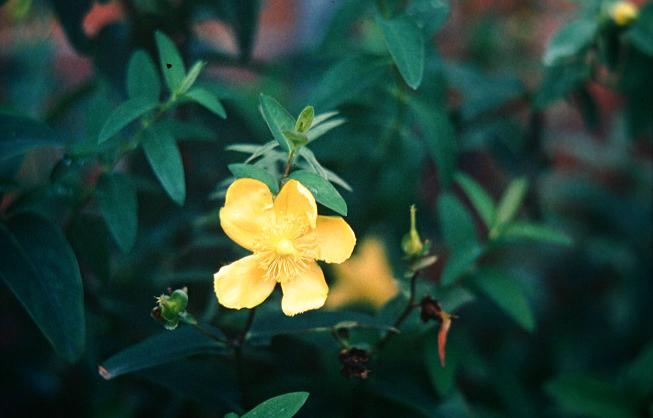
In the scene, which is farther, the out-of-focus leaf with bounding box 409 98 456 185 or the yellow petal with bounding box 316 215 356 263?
the out-of-focus leaf with bounding box 409 98 456 185

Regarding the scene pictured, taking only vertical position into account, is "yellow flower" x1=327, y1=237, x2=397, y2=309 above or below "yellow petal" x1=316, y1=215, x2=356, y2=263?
below

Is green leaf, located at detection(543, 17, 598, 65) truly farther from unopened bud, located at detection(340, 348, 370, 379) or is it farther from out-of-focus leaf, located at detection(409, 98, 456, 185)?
unopened bud, located at detection(340, 348, 370, 379)

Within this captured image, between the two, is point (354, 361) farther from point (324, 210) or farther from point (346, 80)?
point (346, 80)

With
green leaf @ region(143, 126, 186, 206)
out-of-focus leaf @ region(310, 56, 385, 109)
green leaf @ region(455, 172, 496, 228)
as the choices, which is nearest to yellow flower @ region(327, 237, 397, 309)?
green leaf @ region(455, 172, 496, 228)

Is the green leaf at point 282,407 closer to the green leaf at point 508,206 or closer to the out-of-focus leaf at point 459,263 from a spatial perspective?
the out-of-focus leaf at point 459,263

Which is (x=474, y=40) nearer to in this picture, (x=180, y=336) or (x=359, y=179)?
(x=359, y=179)

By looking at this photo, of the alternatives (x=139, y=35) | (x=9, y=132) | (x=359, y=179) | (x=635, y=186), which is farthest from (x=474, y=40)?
(x=9, y=132)

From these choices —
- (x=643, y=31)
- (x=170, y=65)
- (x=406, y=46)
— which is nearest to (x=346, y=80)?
(x=406, y=46)
